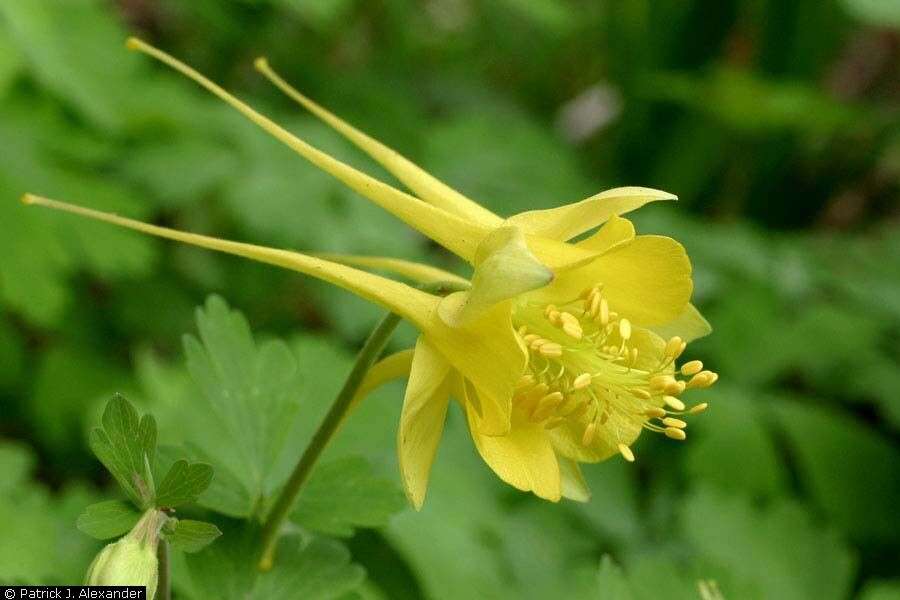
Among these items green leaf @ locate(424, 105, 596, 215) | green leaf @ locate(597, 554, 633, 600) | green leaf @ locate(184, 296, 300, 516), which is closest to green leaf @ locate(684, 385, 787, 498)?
green leaf @ locate(424, 105, 596, 215)

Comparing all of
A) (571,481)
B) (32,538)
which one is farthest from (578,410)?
(32,538)

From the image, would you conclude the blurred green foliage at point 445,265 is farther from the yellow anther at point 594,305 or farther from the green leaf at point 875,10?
the yellow anther at point 594,305

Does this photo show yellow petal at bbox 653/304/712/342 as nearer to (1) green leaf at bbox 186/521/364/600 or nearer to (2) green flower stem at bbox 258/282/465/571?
(2) green flower stem at bbox 258/282/465/571

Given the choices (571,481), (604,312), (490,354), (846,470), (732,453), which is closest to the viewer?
(490,354)

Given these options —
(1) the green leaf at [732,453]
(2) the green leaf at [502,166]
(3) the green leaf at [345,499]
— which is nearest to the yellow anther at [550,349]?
(3) the green leaf at [345,499]

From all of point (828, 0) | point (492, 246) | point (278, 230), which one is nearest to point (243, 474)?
point (492, 246)

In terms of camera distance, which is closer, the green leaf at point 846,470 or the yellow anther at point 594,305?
the yellow anther at point 594,305

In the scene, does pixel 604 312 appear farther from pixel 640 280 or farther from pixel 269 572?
pixel 269 572

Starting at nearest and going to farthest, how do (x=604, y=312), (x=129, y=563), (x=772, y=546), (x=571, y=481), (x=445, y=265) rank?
(x=129, y=563) < (x=604, y=312) < (x=571, y=481) < (x=772, y=546) < (x=445, y=265)
